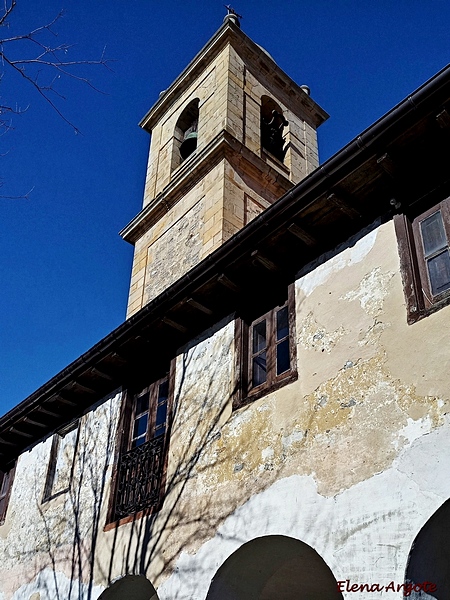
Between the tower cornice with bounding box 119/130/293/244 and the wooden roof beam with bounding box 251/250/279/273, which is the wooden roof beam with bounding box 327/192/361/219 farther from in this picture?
the tower cornice with bounding box 119/130/293/244

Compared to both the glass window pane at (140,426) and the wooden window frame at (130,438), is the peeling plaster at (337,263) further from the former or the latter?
the glass window pane at (140,426)

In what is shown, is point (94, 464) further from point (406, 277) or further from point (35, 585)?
point (406, 277)

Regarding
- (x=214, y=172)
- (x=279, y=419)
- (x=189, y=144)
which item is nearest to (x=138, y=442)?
(x=279, y=419)

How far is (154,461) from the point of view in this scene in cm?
825

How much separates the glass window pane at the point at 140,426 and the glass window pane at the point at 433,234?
4.63m

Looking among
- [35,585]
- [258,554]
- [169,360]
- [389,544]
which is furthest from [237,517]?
[35,585]

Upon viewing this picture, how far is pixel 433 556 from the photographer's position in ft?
17.0

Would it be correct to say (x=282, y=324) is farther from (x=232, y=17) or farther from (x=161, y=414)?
(x=232, y=17)

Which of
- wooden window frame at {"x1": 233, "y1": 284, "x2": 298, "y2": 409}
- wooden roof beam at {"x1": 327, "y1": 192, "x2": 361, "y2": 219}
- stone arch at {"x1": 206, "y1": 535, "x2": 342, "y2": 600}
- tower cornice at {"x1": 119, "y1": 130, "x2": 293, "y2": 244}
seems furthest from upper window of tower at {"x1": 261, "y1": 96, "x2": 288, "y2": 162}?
stone arch at {"x1": 206, "y1": 535, "x2": 342, "y2": 600}

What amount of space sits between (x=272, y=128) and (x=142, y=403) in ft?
33.3

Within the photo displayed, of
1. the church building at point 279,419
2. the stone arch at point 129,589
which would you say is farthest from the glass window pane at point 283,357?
the stone arch at point 129,589

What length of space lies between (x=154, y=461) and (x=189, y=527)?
1.30 meters

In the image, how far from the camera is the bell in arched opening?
16.8 metres

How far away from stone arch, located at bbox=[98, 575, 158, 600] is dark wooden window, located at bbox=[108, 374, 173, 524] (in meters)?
0.70
